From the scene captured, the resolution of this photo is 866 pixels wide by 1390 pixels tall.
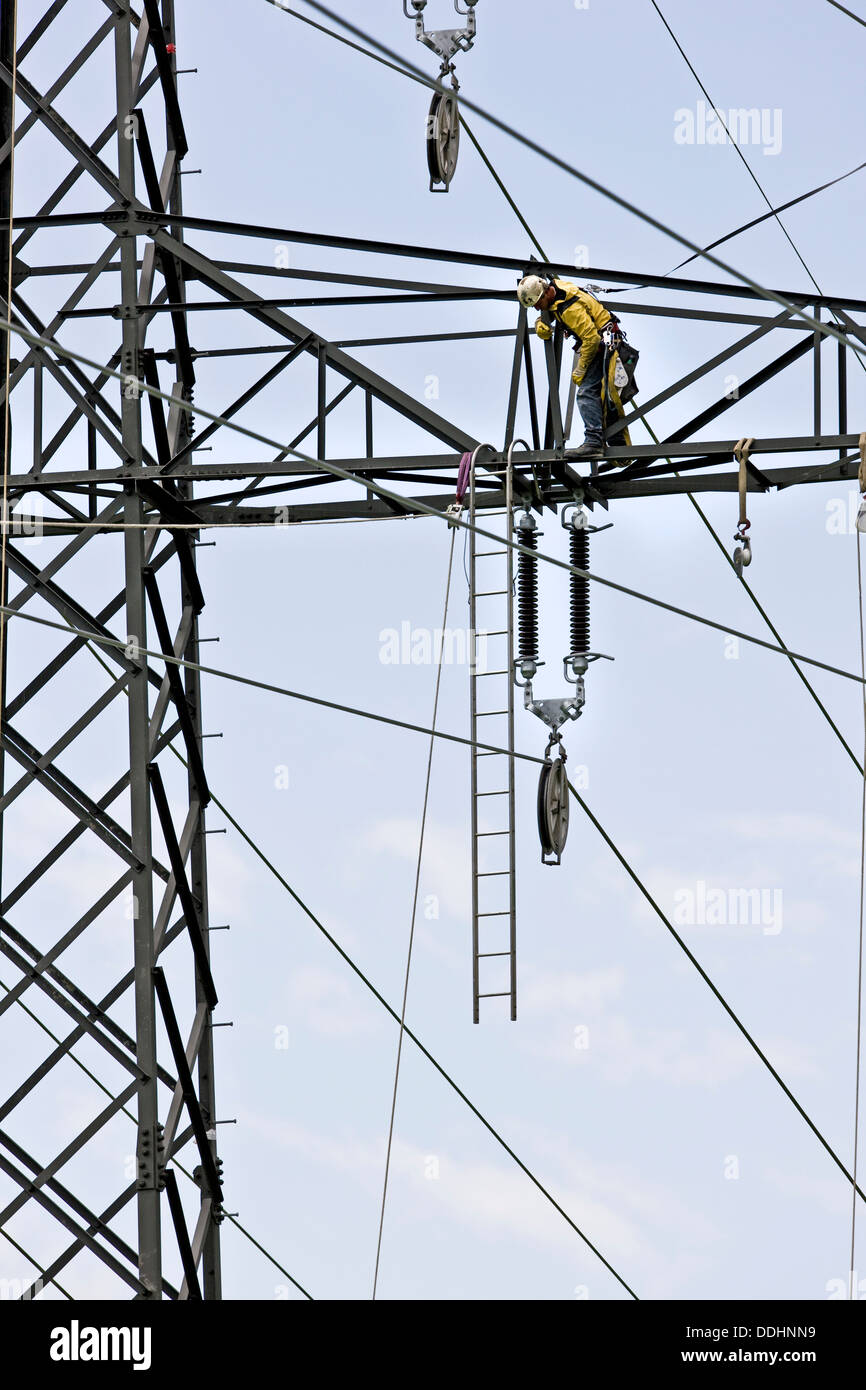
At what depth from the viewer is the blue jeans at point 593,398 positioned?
1909 centimetres

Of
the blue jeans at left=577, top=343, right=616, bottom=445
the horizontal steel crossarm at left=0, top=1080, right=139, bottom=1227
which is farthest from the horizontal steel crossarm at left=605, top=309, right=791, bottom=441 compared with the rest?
the horizontal steel crossarm at left=0, top=1080, right=139, bottom=1227

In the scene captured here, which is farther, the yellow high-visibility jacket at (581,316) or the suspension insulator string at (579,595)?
the suspension insulator string at (579,595)

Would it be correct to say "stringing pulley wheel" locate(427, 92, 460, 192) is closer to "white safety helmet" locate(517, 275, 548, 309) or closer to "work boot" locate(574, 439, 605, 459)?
"white safety helmet" locate(517, 275, 548, 309)

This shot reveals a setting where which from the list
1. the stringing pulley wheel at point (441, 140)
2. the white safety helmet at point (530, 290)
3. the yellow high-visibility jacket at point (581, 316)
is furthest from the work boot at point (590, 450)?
the stringing pulley wheel at point (441, 140)

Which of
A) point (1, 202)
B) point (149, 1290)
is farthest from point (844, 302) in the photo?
point (149, 1290)

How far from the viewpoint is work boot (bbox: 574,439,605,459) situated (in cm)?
1905

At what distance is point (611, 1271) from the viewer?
20.5 metres

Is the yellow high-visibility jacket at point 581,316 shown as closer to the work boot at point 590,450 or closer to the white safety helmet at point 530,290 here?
the white safety helmet at point 530,290

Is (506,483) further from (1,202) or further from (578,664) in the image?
(1,202)

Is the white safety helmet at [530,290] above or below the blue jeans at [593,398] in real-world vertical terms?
above

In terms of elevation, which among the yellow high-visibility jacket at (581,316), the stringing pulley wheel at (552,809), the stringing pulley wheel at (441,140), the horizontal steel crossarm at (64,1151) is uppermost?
the stringing pulley wheel at (441,140)

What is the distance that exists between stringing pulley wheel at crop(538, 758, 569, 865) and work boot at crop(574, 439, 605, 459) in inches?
77.3

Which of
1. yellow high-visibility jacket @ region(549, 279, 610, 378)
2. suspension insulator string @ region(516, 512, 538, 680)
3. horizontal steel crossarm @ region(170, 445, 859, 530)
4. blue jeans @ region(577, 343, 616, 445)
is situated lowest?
suspension insulator string @ region(516, 512, 538, 680)

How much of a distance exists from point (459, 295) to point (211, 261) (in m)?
1.74
